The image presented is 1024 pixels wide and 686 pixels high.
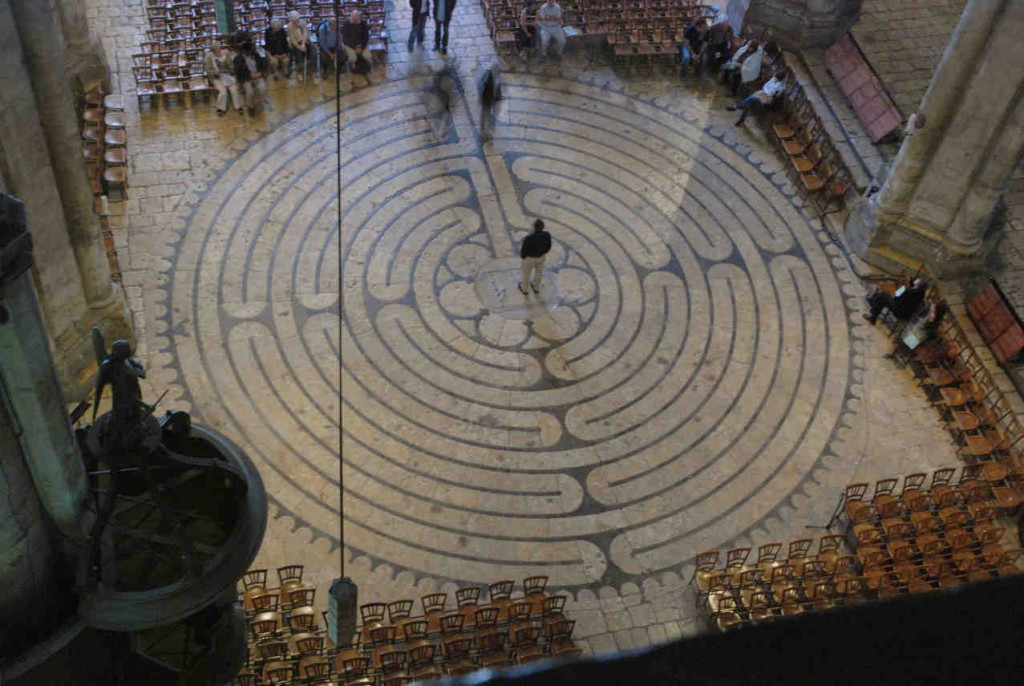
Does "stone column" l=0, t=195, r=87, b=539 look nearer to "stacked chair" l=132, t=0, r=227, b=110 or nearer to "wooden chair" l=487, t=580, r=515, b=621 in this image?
"wooden chair" l=487, t=580, r=515, b=621

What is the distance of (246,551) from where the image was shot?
8.88 m

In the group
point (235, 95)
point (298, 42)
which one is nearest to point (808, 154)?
point (298, 42)

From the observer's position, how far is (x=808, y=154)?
20.6 meters

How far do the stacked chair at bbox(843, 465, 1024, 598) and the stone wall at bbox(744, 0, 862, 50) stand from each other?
10.8m

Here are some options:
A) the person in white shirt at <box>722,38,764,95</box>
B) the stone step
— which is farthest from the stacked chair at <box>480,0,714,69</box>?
the stone step

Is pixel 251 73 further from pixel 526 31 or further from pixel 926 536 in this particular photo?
pixel 926 536

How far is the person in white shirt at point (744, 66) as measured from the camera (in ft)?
70.8

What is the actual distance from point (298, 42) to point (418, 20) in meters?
2.56

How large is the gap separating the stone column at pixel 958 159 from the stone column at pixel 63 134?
12539 mm

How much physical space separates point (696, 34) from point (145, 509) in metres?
16.8

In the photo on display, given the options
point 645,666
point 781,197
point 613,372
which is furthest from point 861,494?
point 645,666

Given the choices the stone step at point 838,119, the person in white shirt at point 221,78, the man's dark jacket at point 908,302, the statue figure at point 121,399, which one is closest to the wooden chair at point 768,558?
the man's dark jacket at point 908,302

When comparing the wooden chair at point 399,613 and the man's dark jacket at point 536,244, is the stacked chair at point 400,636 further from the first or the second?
the man's dark jacket at point 536,244

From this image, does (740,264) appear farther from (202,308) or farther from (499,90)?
(202,308)
